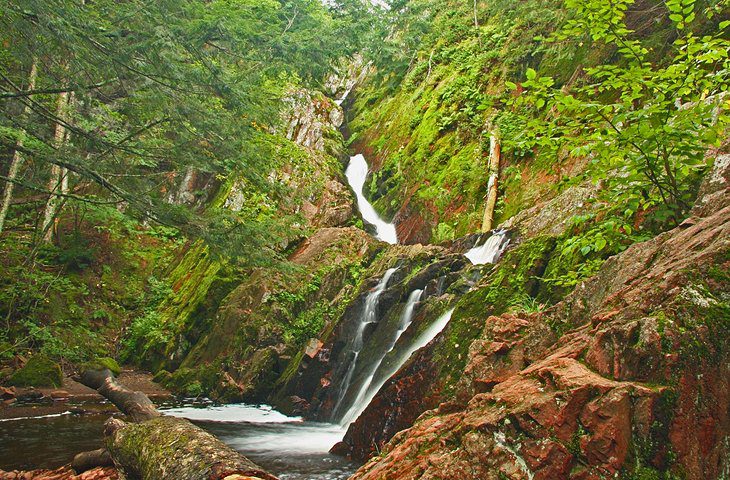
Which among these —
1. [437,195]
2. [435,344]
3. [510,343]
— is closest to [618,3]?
[510,343]

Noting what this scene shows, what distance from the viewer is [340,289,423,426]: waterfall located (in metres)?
8.05

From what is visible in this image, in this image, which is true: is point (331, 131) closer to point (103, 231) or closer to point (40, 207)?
point (103, 231)

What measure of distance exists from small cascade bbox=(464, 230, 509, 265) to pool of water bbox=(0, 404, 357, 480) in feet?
14.6

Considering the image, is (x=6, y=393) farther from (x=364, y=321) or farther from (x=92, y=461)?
(x=364, y=321)

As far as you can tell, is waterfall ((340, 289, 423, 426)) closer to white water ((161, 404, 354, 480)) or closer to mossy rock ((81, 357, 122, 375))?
white water ((161, 404, 354, 480))

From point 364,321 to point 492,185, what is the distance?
5055 millimetres

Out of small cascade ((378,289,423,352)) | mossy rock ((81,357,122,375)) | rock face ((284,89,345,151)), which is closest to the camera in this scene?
small cascade ((378,289,423,352))

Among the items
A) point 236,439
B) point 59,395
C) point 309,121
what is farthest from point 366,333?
point 309,121

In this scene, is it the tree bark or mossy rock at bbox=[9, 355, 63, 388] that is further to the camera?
mossy rock at bbox=[9, 355, 63, 388]

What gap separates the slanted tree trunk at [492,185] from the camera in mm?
11941

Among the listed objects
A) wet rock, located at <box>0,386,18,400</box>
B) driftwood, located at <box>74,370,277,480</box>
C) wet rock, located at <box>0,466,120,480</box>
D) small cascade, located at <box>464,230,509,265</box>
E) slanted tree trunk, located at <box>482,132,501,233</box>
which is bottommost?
wet rock, located at <box>0,466,120,480</box>

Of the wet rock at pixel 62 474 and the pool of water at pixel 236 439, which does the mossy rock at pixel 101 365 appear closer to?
the pool of water at pixel 236 439

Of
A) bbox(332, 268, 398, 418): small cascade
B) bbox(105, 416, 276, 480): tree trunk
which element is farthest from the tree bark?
bbox(332, 268, 398, 418): small cascade

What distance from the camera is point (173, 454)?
4.02m
